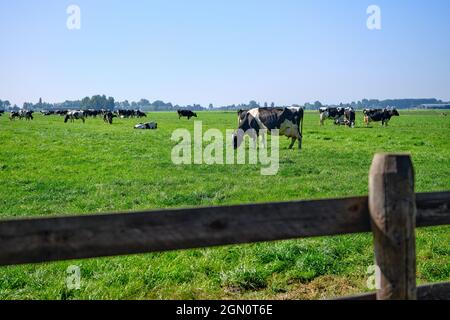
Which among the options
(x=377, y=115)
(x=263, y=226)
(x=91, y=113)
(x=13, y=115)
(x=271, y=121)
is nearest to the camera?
(x=263, y=226)

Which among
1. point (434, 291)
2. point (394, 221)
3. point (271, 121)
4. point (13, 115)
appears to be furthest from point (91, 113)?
point (394, 221)

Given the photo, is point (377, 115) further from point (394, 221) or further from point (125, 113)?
point (394, 221)

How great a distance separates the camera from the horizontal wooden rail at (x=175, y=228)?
2543 millimetres

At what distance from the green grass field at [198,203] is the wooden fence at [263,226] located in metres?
2.43

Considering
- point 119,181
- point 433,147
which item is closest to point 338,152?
point 433,147

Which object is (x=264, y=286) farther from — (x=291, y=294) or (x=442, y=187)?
(x=442, y=187)

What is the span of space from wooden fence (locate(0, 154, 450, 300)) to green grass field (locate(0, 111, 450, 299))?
243cm

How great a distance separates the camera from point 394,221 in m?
2.93

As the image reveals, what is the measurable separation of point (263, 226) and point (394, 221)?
0.90 metres

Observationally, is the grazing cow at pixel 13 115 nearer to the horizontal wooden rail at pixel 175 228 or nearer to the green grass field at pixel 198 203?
the green grass field at pixel 198 203

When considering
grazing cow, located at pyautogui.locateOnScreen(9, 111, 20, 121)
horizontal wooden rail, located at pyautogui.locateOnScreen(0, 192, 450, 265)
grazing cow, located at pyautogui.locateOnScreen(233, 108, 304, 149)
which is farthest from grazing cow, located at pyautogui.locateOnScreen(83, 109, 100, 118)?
horizontal wooden rail, located at pyautogui.locateOnScreen(0, 192, 450, 265)

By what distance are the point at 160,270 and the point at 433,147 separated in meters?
20.6

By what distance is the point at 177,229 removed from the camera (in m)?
2.74

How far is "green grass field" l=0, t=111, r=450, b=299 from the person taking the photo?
544 cm
